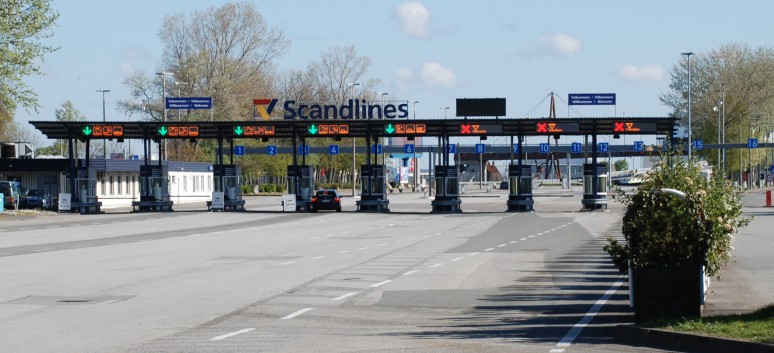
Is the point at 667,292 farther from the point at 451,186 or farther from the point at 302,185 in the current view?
the point at 302,185

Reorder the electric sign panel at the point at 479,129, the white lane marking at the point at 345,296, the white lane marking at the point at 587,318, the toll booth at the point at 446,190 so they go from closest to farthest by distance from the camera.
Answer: the white lane marking at the point at 587,318 < the white lane marking at the point at 345,296 < the electric sign panel at the point at 479,129 < the toll booth at the point at 446,190

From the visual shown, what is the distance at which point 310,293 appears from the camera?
2041 cm

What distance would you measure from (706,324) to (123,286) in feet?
38.5

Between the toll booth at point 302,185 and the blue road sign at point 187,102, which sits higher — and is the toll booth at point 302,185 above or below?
below

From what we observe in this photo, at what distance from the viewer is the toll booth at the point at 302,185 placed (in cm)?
6712

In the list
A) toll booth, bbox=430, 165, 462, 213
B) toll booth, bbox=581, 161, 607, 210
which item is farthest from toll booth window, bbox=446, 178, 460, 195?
toll booth, bbox=581, 161, 607, 210

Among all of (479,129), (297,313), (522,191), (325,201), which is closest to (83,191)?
(325,201)

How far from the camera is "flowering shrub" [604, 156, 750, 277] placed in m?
15.6

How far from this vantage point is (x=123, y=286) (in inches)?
862

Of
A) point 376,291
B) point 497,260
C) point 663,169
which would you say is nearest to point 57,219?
point 497,260

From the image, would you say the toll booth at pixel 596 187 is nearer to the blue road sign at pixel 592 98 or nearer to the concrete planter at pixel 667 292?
the blue road sign at pixel 592 98

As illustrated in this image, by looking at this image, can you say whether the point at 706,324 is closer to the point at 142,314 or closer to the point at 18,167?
the point at 142,314

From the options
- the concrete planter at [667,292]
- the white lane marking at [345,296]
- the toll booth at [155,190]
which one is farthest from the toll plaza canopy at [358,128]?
the concrete planter at [667,292]

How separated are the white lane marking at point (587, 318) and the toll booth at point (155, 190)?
163 feet
